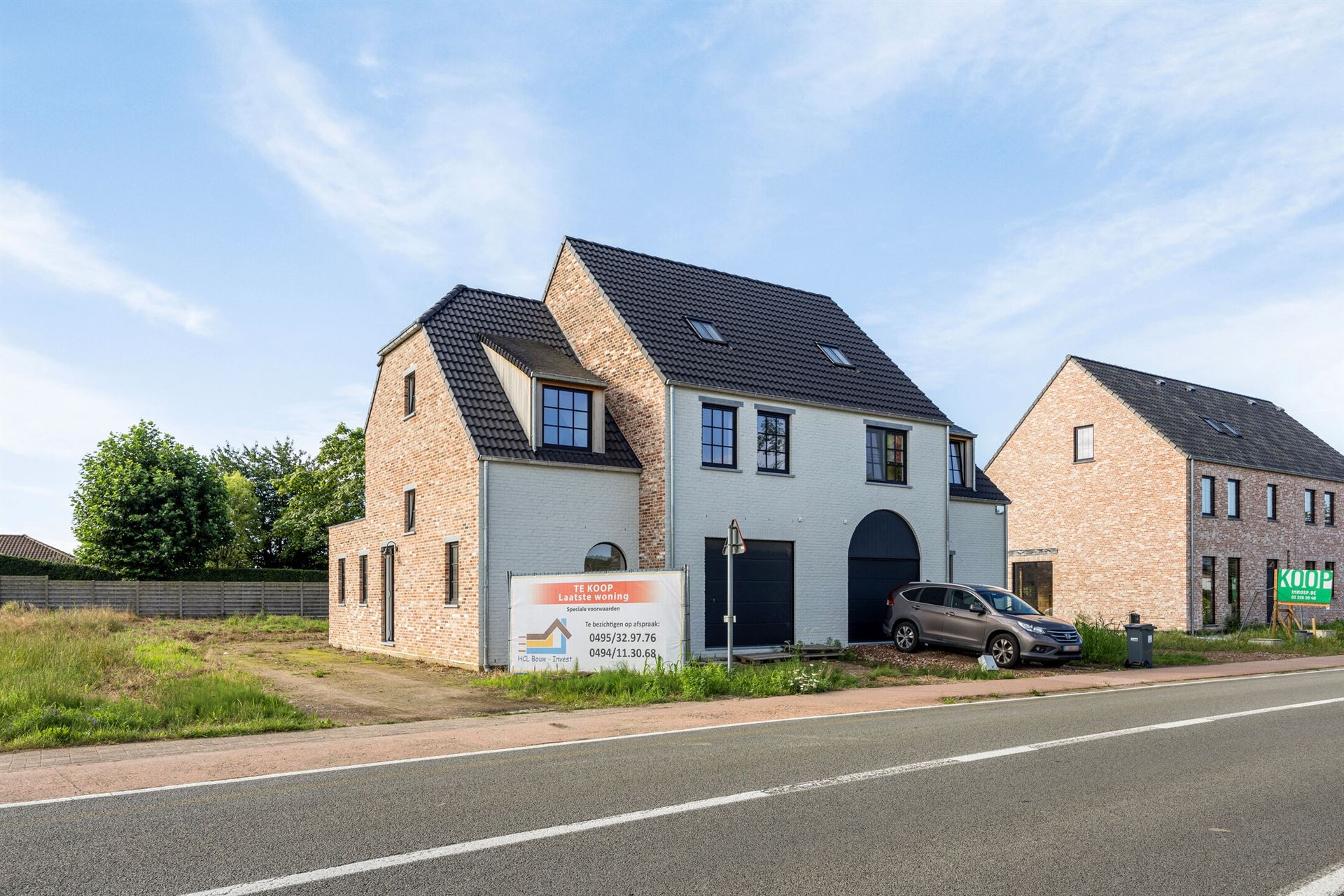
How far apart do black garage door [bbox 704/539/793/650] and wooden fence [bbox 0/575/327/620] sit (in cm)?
2772

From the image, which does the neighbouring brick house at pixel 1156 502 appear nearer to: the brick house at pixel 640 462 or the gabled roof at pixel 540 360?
the brick house at pixel 640 462

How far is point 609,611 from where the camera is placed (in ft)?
56.5

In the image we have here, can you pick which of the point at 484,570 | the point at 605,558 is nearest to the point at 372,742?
the point at 484,570

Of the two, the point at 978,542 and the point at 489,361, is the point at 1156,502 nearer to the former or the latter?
the point at 978,542

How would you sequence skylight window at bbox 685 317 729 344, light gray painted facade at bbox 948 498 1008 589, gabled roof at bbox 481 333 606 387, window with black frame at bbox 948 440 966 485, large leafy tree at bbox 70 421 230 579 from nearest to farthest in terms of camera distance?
gabled roof at bbox 481 333 606 387 < skylight window at bbox 685 317 729 344 < light gray painted facade at bbox 948 498 1008 589 < window with black frame at bbox 948 440 966 485 < large leafy tree at bbox 70 421 230 579

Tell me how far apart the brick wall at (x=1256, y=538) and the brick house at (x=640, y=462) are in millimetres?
13494

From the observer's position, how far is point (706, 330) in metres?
24.1

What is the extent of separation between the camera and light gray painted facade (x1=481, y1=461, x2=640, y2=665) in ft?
64.2

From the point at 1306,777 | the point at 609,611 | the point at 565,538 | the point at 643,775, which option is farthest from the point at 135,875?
the point at 565,538

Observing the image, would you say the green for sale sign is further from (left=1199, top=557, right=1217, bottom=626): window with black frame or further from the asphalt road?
the asphalt road

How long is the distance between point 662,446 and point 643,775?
13.0 metres

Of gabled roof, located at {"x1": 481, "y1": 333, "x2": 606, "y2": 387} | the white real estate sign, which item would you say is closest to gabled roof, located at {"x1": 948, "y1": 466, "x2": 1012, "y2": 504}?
gabled roof, located at {"x1": 481, "y1": 333, "x2": 606, "y2": 387}

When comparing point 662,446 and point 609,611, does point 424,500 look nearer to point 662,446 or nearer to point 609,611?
point 662,446

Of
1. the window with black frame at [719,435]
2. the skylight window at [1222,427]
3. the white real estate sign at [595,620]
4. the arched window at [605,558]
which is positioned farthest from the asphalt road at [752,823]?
the skylight window at [1222,427]
